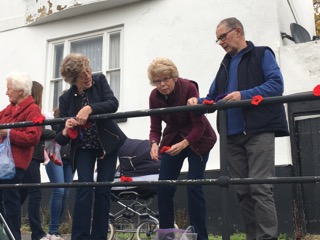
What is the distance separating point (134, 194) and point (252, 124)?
10.9ft

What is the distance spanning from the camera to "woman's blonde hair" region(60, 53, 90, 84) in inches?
153

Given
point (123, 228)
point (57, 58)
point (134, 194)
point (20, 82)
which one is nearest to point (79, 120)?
point (20, 82)

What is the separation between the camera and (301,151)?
23.8ft

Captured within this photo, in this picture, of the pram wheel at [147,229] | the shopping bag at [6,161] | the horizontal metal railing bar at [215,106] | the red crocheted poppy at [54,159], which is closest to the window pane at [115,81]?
the pram wheel at [147,229]

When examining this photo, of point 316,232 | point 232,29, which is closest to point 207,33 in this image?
point 316,232

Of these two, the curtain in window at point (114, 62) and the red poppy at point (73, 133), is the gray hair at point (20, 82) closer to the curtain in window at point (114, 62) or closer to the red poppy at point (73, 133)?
the red poppy at point (73, 133)

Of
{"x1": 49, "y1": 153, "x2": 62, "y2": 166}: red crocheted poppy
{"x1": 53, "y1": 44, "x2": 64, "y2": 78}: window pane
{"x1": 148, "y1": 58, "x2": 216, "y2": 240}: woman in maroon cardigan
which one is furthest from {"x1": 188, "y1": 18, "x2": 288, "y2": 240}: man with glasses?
{"x1": 53, "y1": 44, "x2": 64, "y2": 78}: window pane

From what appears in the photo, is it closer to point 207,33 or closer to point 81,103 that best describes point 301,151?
point 207,33

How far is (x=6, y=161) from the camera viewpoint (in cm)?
412

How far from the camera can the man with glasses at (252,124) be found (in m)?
3.42

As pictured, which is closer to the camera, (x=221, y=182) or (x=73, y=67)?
(x=221, y=182)

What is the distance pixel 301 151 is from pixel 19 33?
6.38 metres

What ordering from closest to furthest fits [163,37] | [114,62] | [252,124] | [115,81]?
[252,124]
[163,37]
[115,81]
[114,62]

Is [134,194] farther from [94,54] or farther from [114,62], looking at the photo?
[94,54]
